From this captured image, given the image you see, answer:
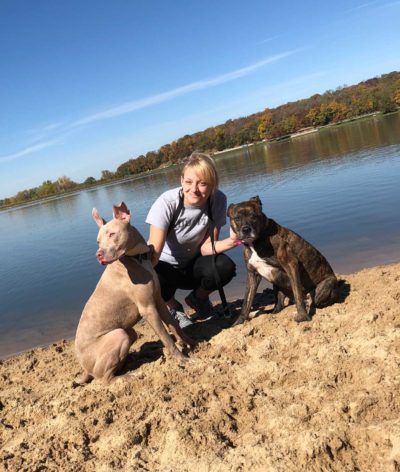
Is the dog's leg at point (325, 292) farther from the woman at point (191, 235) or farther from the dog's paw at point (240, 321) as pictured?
the woman at point (191, 235)

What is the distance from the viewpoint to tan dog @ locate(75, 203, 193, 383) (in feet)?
13.5

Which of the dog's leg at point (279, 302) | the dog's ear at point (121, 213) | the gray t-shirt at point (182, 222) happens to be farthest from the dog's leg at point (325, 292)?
the dog's ear at point (121, 213)

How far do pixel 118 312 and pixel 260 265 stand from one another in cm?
170

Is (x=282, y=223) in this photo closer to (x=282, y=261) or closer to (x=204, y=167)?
(x=282, y=261)

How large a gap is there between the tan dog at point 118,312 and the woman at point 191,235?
1.71 ft

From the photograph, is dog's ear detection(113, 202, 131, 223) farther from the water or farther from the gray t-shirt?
the water

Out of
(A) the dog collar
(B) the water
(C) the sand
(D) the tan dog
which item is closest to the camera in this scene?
(C) the sand

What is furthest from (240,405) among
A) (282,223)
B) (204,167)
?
(282,223)

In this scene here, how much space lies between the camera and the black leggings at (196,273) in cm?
538

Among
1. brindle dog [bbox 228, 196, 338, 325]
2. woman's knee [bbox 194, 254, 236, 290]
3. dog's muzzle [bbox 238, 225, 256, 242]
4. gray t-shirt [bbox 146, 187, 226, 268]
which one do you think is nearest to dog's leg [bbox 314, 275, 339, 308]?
brindle dog [bbox 228, 196, 338, 325]

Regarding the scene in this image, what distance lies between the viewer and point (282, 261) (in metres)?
4.68

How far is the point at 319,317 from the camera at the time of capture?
462 centimetres

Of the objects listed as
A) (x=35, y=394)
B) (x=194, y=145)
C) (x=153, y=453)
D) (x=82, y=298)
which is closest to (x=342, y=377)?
(x=153, y=453)

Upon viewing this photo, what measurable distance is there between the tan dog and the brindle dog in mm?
1136
